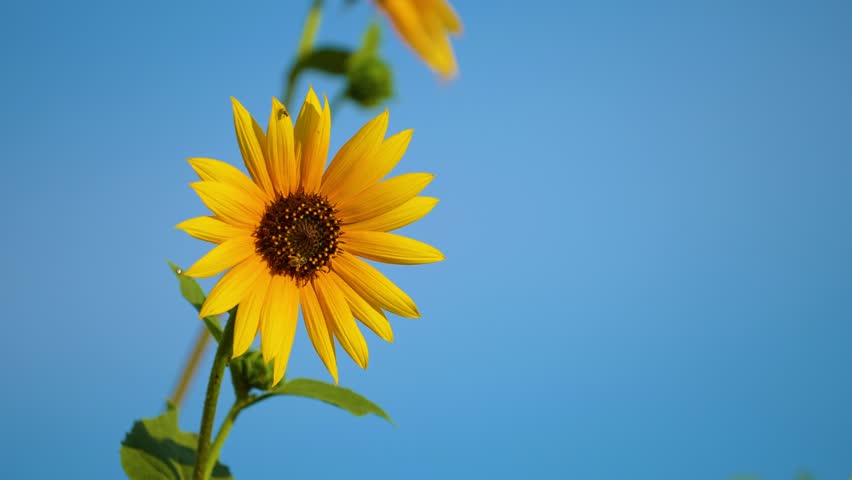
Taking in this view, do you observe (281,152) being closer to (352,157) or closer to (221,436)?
(352,157)

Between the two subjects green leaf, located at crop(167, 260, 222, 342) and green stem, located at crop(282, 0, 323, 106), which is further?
green stem, located at crop(282, 0, 323, 106)

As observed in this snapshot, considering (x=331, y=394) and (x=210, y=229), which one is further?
(x=331, y=394)

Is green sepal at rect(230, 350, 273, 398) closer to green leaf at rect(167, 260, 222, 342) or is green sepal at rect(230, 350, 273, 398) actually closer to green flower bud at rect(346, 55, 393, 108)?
green leaf at rect(167, 260, 222, 342)

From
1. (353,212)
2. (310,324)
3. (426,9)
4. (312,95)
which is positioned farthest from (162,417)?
(426,9)

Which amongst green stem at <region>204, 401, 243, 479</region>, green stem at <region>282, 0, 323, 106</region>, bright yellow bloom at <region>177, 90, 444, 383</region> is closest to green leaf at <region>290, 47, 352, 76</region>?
green stem at <region>282, 0, 323, 106</region>

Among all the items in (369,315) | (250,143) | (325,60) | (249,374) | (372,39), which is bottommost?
(249,374)

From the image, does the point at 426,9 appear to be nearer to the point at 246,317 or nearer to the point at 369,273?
the point at 369,273

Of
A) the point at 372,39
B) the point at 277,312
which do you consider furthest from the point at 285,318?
the point at 372,39
